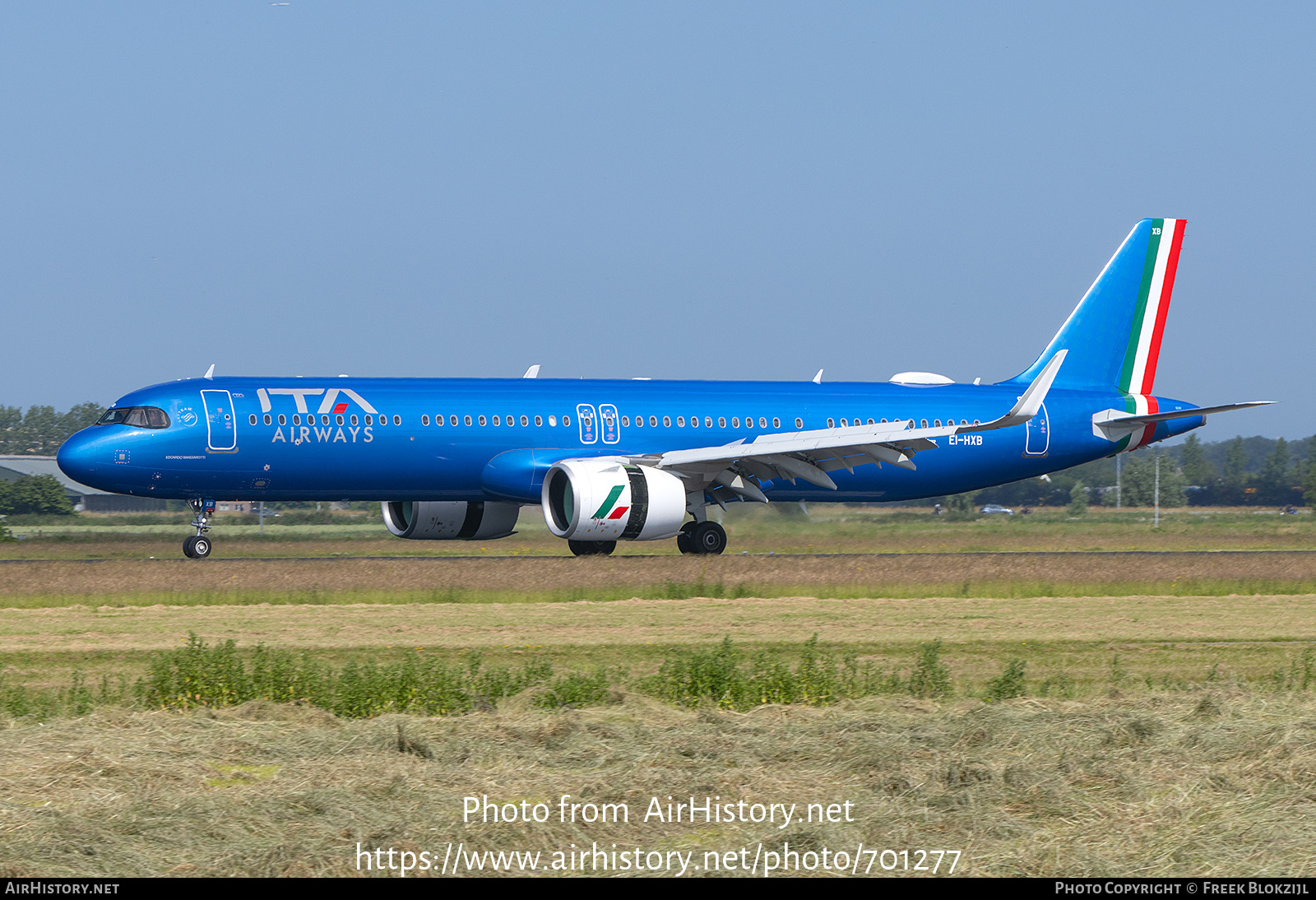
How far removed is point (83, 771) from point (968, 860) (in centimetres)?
538

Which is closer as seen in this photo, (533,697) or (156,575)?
(533,697)

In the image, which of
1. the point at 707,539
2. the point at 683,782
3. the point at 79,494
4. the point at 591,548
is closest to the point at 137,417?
the point at 591,548

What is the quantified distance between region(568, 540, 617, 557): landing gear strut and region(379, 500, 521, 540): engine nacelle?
7.75ft

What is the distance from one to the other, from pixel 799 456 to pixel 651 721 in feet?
60.6

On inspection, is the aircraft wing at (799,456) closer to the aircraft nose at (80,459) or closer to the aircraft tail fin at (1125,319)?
the aircraft tail fin at (1125,319)

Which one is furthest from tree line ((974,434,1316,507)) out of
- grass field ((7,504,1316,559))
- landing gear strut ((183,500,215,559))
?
landing gear strut ((183,500,215,559))

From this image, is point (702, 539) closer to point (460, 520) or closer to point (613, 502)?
point (613, 502)

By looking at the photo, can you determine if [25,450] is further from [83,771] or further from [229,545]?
[83,771]

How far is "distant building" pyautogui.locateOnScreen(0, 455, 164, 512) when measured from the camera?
75.2m

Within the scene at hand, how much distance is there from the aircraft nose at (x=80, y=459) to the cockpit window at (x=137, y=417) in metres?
0.65

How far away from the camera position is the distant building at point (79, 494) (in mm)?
75250

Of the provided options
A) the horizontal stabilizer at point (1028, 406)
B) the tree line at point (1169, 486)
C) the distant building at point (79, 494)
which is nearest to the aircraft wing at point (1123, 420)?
the horizontal stabilizer at point (1028, 406)

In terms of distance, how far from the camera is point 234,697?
12.0 metres

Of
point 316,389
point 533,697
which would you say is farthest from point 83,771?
point 316,389
